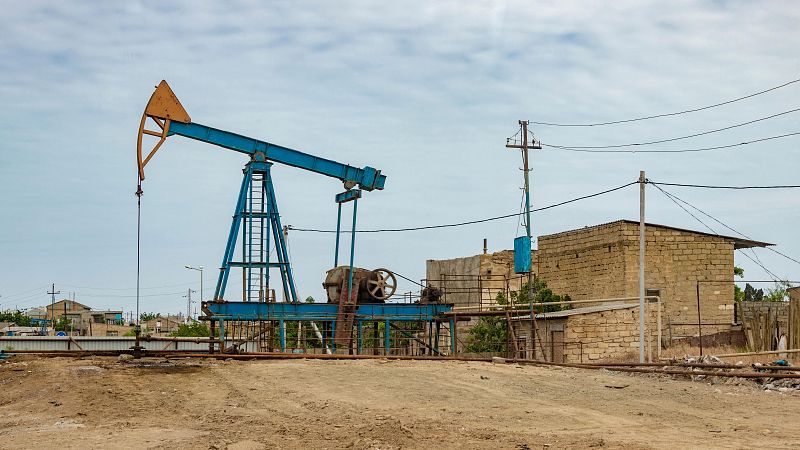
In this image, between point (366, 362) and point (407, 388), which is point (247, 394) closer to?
point (407, 388)

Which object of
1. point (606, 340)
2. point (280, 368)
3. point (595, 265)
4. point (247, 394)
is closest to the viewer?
point (247, 394)

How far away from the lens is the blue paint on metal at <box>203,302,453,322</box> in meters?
22.7

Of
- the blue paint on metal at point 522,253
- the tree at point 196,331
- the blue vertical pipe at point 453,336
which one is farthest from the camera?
the tree at point 196,331

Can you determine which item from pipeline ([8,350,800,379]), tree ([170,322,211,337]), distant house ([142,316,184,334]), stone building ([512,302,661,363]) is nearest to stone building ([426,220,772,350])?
stone building ([512,302,661,363])

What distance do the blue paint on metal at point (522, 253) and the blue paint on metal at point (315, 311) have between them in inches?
97.0

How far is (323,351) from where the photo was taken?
78.9ft

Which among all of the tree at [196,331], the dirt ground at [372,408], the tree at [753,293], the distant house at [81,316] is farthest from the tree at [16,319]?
the dirt ground at [372,408]

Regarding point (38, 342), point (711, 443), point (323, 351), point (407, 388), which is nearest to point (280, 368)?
point (407, 388)

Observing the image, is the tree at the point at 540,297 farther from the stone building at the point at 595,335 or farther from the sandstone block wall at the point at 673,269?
the stone building at the point at 595,335

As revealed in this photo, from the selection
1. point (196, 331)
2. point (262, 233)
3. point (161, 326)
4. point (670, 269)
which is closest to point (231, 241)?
point (262, 233)

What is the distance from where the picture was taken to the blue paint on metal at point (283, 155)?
77.8 feet

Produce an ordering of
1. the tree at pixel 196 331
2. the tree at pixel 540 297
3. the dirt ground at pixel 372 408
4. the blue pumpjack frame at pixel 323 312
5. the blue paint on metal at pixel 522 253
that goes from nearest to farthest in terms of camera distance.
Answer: the dirt ground at pixel 372 408 < the blue pumpjack frame at pixel 323 312 < the blue paint on metal at pixel 522 253 < the tree at pixel 540 297 < the tree at pixel 196 331

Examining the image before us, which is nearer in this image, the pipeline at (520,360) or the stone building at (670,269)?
the pipeline at (520,360)

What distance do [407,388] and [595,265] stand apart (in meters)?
19.2
